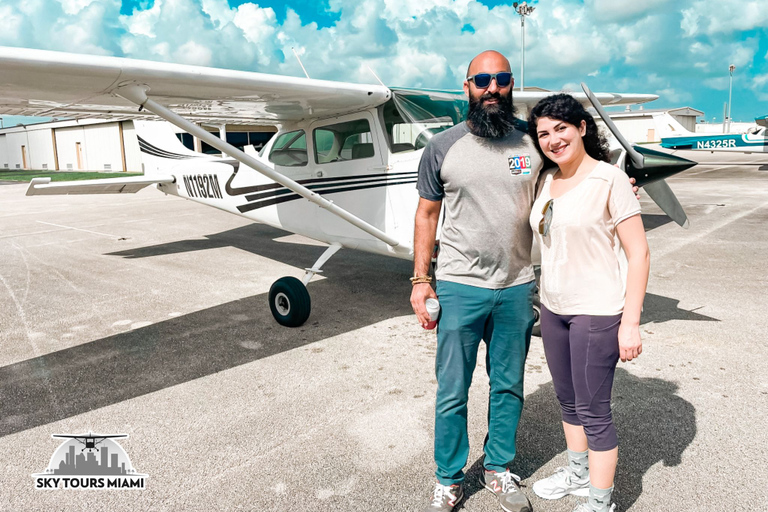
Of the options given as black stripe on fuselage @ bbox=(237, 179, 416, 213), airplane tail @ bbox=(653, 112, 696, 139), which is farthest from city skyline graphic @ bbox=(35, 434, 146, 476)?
Result: airplane tail @ bbox=(653, 112, 696, 139)

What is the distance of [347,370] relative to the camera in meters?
3.83

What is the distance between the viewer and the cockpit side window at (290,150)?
5.59 m

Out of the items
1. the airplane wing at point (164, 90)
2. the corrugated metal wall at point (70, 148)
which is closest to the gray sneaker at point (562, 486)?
the airplane wing at point (164, 90)

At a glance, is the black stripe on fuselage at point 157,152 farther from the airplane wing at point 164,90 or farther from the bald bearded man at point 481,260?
the bald bearded man at point 481,260

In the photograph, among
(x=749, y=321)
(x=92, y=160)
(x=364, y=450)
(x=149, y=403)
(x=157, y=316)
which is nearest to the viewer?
(x=364, y=450)

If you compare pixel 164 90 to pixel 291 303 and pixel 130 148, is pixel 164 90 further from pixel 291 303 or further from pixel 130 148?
pixel 130 148

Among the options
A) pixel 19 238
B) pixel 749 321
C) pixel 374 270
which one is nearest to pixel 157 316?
pixel 374 270

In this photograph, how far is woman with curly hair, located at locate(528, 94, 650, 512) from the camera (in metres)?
1.91

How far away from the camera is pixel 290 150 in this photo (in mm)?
5742

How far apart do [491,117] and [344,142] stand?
10.4ft

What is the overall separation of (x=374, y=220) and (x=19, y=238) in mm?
8388

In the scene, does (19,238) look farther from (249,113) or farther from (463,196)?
(463,196)

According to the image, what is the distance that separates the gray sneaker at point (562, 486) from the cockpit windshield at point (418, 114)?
2.91 meters

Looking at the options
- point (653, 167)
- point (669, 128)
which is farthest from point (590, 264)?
point (669, 128)
